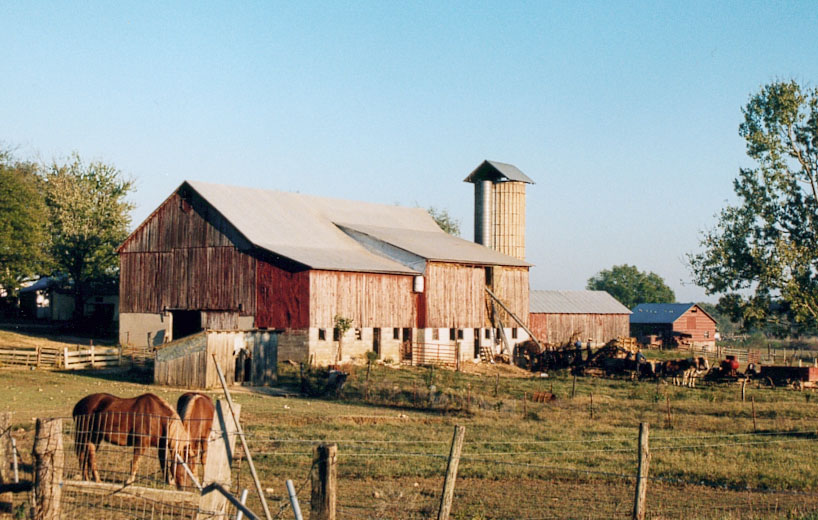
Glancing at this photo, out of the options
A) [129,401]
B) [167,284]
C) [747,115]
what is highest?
[747,115]

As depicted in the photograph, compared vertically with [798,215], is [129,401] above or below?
below

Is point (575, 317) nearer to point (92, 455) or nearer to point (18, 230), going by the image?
point (18, 230)

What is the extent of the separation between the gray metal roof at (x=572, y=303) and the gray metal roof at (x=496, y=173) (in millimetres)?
10439

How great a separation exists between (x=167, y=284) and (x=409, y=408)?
1000 inches

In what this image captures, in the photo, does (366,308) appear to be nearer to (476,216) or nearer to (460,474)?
(476,216)

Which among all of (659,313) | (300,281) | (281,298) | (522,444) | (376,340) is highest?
(300,281)

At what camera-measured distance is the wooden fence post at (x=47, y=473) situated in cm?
1028

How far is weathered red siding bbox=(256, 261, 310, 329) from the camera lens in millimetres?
45750

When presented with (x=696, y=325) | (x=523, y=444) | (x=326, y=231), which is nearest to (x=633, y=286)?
(x=696, y=325)

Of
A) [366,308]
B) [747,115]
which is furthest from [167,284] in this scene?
[747,115]

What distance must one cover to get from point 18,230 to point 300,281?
80.0ft

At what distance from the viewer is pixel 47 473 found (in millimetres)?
10312

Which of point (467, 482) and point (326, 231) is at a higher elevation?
point (326, 231)

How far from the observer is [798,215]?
162ft
